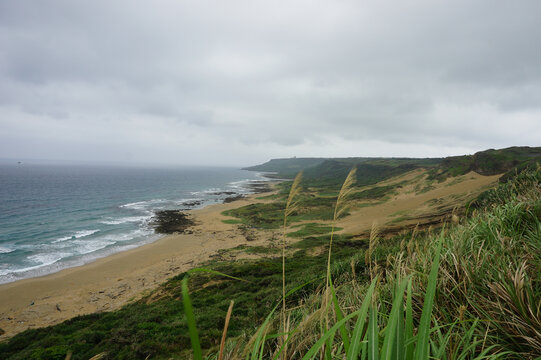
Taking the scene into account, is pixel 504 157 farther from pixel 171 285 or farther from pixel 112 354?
pixel 112 354

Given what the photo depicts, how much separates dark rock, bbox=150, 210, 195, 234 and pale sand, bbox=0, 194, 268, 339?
5.85 metres

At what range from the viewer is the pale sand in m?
14.1

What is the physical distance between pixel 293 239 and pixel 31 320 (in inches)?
851

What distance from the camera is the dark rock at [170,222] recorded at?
34.9 meters

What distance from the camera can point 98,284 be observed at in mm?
18172

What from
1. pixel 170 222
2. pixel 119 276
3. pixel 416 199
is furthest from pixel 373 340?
pixel 416 199

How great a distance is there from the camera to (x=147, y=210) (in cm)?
4844

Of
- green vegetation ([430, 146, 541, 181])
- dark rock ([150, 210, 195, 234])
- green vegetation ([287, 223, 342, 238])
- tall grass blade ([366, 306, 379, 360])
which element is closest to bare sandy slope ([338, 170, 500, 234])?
green vegetation ([430, 146, 541, 181])

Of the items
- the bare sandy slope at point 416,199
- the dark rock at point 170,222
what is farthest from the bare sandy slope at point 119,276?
the dark rock at point 170,222

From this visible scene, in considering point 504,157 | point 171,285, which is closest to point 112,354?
point 171,285

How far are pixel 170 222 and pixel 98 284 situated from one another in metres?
20.8

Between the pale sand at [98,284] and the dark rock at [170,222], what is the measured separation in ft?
19.2

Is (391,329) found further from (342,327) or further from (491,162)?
(491,162)

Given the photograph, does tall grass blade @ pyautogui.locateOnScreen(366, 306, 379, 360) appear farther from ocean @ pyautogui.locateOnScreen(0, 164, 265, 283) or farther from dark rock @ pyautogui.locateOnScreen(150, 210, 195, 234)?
dark rock @ pyautogui.locateOnScreen(150, 210, 195, 234)
